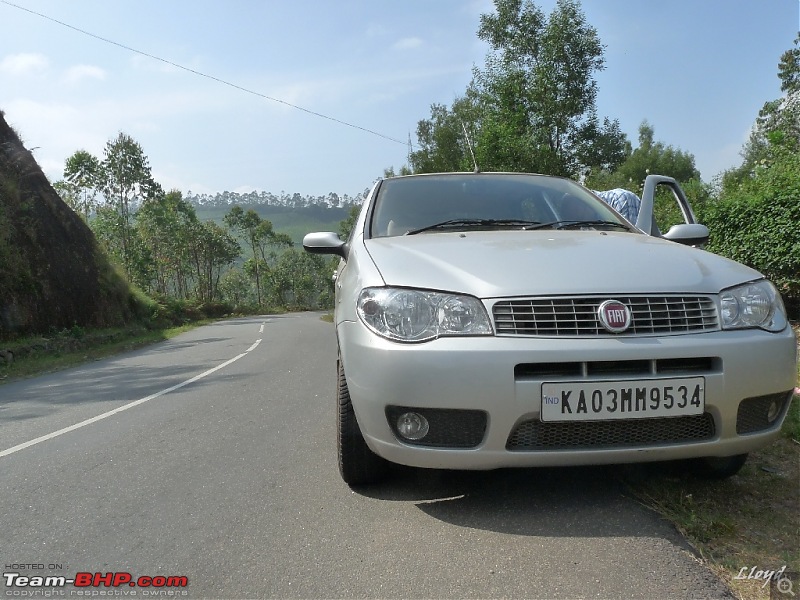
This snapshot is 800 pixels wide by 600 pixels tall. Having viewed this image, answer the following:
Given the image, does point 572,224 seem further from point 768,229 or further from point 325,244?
point 768,229

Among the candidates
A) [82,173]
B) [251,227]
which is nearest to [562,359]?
[82,173]

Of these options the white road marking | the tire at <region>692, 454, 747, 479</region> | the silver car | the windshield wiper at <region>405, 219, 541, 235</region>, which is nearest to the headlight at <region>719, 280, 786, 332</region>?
the silver car

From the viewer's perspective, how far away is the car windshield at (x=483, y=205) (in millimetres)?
3604

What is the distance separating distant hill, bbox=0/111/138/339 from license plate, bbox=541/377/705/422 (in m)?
16.3

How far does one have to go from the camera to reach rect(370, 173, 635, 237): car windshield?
3.60m

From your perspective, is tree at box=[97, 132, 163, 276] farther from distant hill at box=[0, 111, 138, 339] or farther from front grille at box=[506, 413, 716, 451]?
front grille at box=[506, 413, 716, 451]

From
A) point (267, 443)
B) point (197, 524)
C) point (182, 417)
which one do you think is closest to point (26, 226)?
point (182, 417)

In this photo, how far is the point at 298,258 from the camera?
96875 millimetres

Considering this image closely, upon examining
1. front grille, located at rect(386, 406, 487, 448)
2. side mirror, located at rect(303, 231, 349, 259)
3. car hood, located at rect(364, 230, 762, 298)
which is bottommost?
front grille, located at rect(386, 406, 487, 448)

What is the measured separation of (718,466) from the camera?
2973mm

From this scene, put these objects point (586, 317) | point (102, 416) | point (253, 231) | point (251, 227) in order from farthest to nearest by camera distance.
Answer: point (253, 231) < point (251, 227) < point (102, 416) < point (586, 317)

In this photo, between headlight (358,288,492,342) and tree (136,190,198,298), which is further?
tree (136,190,198,298)

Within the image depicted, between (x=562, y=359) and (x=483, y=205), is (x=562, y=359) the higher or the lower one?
the lower one

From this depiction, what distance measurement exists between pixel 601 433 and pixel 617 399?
0.17 metres
